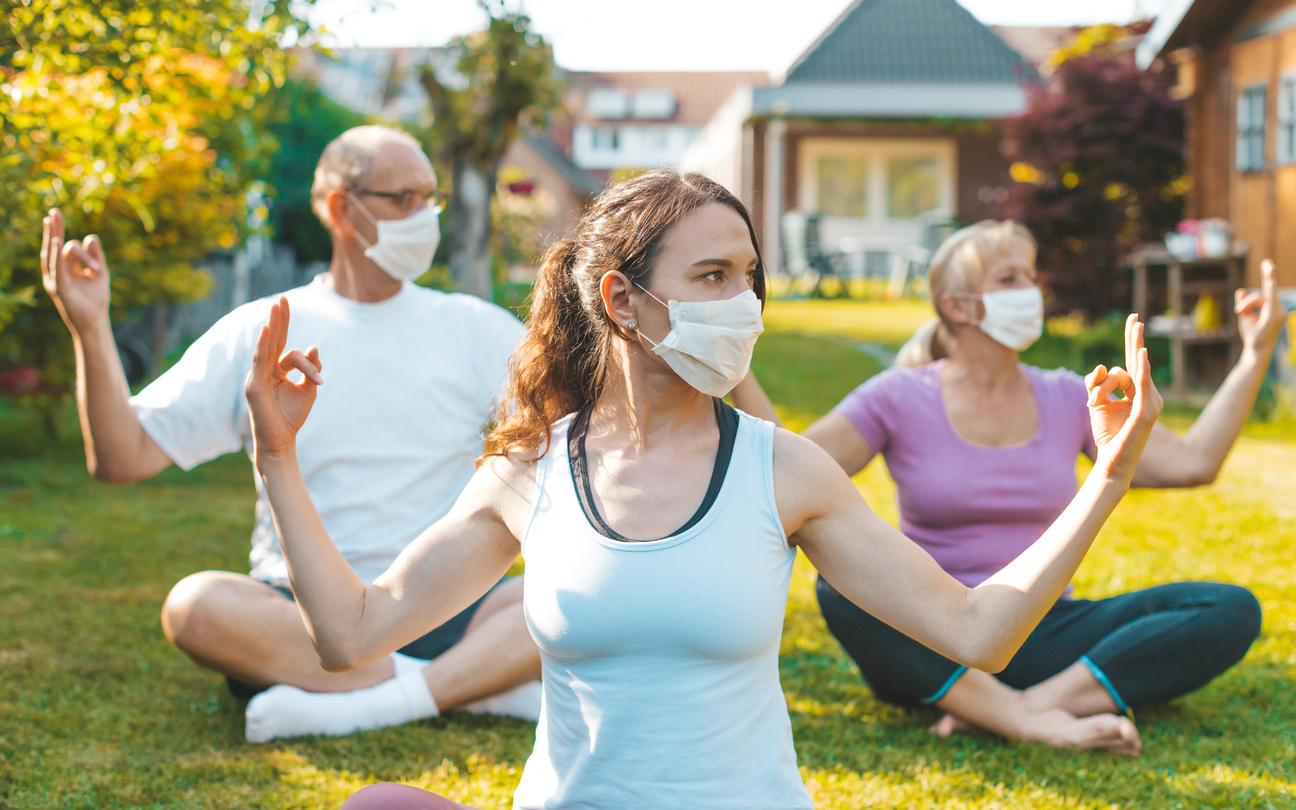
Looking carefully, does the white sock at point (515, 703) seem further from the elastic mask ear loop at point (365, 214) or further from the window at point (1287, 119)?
the window at point (1287, 119)

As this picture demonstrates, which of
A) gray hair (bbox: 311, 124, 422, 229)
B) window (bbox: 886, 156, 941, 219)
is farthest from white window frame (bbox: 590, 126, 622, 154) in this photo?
gray hair (bbox: 311, 124, 422, 229)

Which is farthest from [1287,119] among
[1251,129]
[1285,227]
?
[1285,227]

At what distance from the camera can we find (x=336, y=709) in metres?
3.11

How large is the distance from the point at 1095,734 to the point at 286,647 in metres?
2.14

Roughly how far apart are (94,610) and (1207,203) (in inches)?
418

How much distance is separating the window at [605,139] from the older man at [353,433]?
4907 cm

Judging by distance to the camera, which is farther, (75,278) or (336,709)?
(336,709)

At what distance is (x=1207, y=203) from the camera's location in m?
11.2

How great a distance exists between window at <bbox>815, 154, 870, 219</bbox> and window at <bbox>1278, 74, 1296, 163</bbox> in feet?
44.2

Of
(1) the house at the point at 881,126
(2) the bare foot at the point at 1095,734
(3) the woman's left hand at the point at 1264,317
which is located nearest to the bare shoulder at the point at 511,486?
(2) the bare foot at the point at 1095,734

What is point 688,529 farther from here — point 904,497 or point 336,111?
point 336,111

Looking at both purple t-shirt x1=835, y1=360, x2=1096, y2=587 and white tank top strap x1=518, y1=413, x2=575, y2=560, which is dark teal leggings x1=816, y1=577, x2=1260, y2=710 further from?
white tank top strap x1=518, y1=413, x2=575, y2=560

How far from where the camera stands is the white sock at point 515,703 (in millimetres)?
3281

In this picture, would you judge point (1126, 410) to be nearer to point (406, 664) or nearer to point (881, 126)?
point (406, 664)
